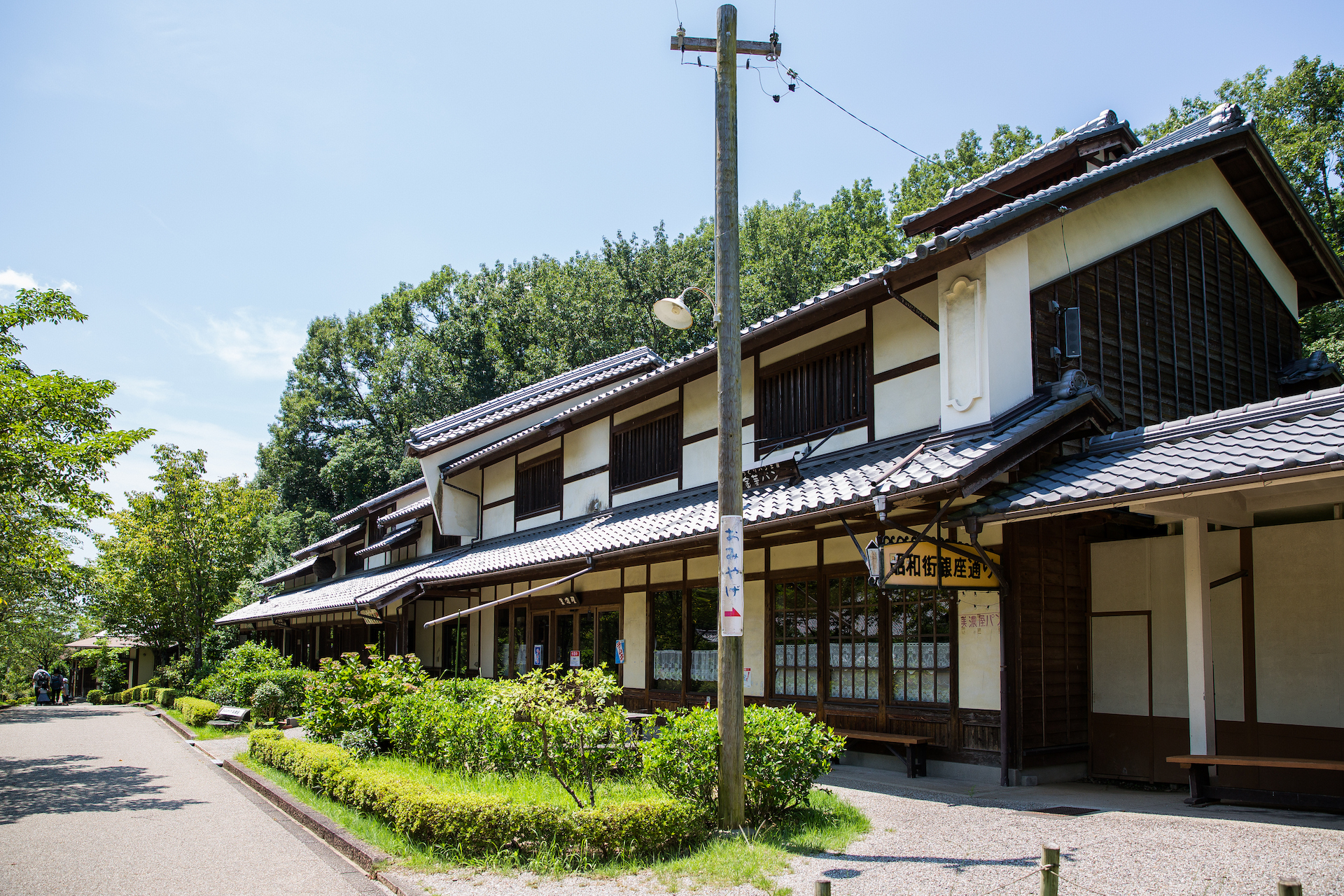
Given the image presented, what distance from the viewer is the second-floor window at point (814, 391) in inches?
475

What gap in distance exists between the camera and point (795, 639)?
11977mm

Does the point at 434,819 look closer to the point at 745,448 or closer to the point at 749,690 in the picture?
the point at 749,690

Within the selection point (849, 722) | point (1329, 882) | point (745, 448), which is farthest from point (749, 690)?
point (1329, 882)

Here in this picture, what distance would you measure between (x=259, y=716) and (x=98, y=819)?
1052cm

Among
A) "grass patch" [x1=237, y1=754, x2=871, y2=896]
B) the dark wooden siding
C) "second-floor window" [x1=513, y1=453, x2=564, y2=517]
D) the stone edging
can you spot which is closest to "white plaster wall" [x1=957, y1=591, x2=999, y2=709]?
"grass patch" [x1=237, y1=754, x2=871, y2=896]

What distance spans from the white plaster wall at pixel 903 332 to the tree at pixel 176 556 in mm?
26805

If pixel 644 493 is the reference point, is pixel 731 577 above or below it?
below

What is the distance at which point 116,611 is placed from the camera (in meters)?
31.3

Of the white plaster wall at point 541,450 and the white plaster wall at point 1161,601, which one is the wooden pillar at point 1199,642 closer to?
the white plaster wall at point 1161,601

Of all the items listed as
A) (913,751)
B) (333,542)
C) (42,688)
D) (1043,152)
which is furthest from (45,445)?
(42,688)

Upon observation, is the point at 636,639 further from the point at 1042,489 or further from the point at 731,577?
the point at 731,577

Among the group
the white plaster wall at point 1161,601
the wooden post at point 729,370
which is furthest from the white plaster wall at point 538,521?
the wooden post at point 729,370

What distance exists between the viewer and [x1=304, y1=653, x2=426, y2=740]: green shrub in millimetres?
12305

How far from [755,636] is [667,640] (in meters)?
2.66
